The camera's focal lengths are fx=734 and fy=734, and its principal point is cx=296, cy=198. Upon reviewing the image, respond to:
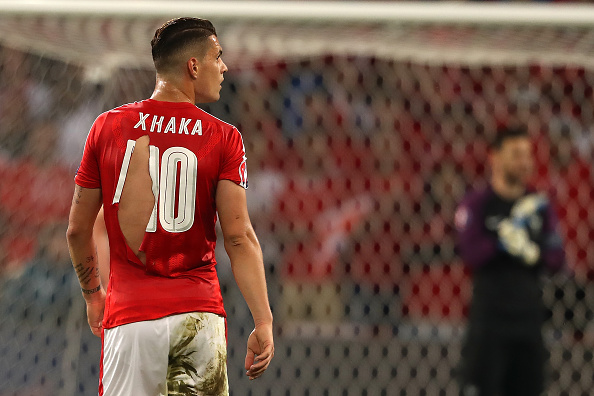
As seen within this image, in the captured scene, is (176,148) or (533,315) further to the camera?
(533,315)

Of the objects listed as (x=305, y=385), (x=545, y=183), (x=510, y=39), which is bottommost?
(x=305, y=385)

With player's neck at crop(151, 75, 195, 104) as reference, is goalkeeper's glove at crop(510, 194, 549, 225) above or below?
above

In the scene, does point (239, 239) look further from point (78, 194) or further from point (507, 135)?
point (507, 135)

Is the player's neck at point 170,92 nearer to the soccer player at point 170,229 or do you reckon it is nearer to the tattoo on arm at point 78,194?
the soccer player at point 170,229

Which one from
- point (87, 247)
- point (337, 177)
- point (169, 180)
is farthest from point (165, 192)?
point (337, 177)

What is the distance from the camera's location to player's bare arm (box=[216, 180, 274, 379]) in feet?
5.34

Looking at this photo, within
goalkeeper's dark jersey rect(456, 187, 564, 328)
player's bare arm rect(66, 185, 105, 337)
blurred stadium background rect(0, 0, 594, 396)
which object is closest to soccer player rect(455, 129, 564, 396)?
goalkeeper's dark jersey rect(456, 187, 564, 328)

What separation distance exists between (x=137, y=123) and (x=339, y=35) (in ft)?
Result: 6.41

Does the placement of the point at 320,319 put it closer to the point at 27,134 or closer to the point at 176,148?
the point at 27,134

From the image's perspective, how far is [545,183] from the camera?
460 cm

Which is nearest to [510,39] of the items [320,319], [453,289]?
[453,289]

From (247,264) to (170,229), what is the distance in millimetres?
188

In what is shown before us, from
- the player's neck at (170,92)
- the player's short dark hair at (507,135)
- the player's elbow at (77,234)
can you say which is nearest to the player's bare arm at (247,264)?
the player's neck at (170,92)

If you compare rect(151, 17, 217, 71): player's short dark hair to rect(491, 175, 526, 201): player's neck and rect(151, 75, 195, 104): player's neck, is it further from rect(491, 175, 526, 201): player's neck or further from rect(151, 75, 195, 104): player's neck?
rect(491, 175, 526, 201): player's neck
